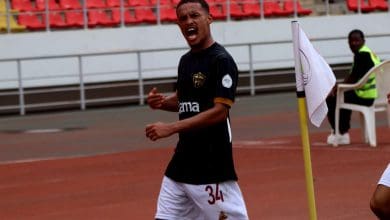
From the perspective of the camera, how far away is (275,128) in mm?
19453

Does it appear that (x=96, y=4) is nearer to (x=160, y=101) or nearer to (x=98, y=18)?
(x=98, y=18)

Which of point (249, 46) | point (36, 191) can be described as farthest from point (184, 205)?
point (249, 46)

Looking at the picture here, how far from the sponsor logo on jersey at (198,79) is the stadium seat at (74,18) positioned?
71.8 feet

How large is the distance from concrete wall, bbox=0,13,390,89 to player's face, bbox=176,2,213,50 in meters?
17.4

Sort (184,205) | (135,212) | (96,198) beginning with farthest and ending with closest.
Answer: (96,198) < (135,212) < (184,205)

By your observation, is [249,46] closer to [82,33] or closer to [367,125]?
[82,33]

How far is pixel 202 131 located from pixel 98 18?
73.5ft

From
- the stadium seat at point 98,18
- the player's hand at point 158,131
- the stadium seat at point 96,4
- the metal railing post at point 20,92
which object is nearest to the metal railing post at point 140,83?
the metal railing post at point 20,92

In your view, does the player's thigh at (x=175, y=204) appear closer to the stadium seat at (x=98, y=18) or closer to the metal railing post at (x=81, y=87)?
the metal railing post at (x=81, y=87)

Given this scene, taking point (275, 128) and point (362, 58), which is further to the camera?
point (275, 128)

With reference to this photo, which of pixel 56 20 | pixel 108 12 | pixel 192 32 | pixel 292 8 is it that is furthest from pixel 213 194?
pixel 292 8

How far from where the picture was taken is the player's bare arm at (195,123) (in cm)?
638

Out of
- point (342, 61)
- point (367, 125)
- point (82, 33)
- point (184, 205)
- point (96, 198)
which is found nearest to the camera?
point (184, 205)

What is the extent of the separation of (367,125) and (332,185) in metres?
3.77
